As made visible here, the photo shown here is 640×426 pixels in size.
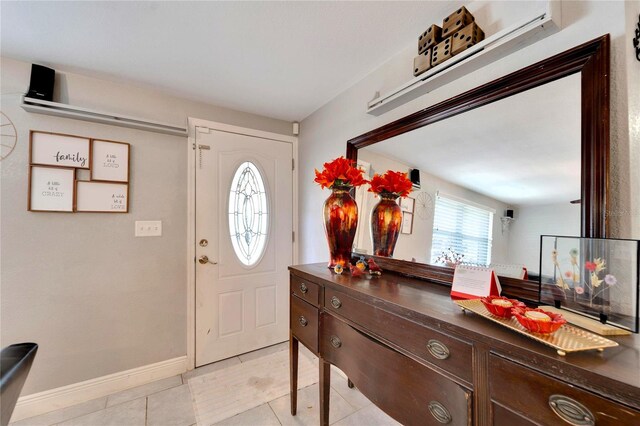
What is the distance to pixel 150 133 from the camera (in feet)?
6.92

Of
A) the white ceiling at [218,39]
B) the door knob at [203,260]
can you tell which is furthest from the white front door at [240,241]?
the white ceiling at [218,39]

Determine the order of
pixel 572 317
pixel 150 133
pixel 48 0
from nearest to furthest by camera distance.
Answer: pixel 572 317
pixel 48 0
pixel 150 133

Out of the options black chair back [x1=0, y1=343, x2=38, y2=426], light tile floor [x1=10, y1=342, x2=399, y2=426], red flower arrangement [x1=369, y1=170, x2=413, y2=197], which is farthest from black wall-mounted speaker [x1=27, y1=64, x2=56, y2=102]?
red flower arrangement [x1=369, y1=170, x2=413, y2=197]

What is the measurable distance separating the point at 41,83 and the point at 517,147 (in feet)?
9.14

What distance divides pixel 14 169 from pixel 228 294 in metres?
1.71

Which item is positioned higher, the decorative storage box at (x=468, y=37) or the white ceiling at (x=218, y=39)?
the white ceiling at (x=218, y=39)

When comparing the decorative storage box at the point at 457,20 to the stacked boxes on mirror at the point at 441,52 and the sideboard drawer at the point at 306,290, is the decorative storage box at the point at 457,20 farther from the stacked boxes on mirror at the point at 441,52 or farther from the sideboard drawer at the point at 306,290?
the sideboard drawer at the point at 306,290

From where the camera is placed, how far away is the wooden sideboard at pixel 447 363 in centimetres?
54

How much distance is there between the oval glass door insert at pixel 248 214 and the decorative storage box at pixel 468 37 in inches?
74.6

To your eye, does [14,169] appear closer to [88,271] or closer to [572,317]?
[88,271]

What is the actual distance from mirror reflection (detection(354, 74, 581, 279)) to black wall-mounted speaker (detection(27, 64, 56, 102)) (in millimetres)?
2314

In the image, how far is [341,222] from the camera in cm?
154

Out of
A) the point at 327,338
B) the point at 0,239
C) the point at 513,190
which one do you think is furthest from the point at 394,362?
the point at 0,239

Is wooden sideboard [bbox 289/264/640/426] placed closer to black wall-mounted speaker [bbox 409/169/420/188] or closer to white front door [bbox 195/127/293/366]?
black wall-mounted speaker [bbox 409/169/420/188]
